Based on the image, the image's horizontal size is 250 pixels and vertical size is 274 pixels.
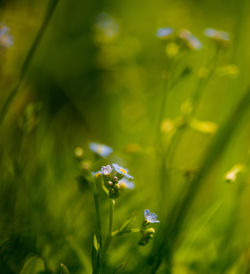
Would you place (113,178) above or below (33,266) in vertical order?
above

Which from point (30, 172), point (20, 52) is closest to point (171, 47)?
point (30, 172)

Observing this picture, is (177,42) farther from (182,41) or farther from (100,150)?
(100,150)

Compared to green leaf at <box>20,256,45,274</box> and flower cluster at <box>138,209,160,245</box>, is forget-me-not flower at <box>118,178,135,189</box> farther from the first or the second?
green leaf at <box>20,256,45,274</box>

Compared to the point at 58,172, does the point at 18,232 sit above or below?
above

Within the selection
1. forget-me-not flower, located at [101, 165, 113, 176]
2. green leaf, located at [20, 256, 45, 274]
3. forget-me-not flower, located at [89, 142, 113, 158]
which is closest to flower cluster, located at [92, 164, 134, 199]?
forget-me-not flower, located at [101, 165, 113, 176]

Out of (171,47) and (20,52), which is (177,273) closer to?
(171,47)

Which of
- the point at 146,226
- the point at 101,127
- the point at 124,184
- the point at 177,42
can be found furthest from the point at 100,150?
the point at 101,127

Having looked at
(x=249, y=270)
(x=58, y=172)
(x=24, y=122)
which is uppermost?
(x=24, y=122)

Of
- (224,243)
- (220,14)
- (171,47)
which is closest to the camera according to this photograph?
(224,243)
